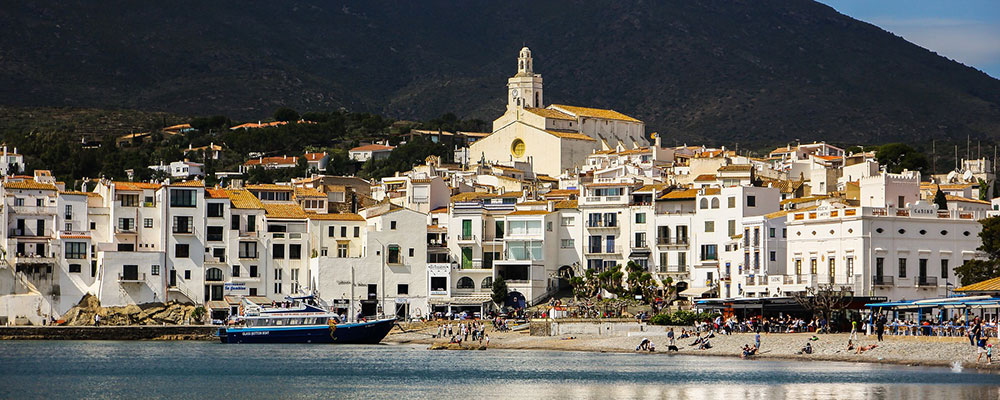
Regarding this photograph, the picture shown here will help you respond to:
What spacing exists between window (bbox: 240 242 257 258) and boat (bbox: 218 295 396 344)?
757 cm

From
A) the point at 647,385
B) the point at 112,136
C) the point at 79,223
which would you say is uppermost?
the point at 112,136

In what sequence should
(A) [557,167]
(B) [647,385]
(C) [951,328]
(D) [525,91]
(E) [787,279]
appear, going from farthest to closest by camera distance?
(D) [525,91]
(A) [557,167]
(E) [787,279]
(C) [951,328]
(B) [647,385]

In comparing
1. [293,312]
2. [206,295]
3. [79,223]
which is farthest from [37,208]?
[293,312]

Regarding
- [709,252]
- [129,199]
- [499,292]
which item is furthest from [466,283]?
[129,199]

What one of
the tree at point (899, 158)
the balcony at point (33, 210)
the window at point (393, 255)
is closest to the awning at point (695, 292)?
the window at point (393, 255)

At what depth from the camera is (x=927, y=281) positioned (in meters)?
74.1

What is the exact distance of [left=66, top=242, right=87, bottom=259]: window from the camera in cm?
9225

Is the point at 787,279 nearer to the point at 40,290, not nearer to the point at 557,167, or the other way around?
the point at 40,290

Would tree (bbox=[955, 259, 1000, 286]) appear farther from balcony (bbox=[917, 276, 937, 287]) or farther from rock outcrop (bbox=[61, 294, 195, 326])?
rock outcrop (bbox=[61, 294, 195, 326])

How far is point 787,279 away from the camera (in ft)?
256

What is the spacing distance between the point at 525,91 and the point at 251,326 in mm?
78144

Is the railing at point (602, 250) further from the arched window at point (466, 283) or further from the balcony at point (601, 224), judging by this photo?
the arched window at point (466, 283)

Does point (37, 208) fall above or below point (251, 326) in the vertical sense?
above

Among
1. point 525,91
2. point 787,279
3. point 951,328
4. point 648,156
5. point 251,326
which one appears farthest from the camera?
point 525,91
